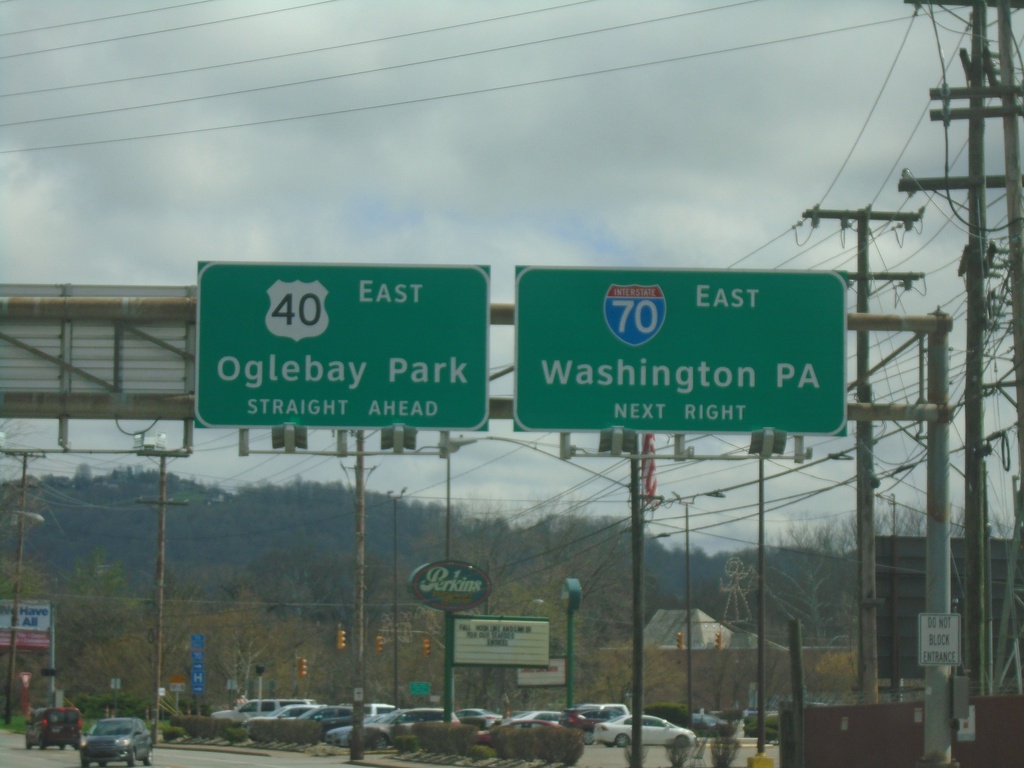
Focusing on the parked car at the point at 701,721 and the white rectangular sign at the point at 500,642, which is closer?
the white rectangular sign at the point at 500,642

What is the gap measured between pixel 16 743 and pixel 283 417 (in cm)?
4455

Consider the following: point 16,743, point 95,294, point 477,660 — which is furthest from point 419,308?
point 16,743

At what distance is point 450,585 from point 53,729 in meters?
18.5

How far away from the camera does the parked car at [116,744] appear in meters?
36.2

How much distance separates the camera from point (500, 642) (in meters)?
41.0

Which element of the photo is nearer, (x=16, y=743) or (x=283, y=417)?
(x=283, y=417)

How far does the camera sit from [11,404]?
15102 mm

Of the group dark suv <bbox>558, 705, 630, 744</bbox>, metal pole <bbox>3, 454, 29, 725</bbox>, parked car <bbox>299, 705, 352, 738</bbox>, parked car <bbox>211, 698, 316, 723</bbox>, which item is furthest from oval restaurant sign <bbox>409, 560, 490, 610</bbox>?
parked car <bbox>211, 698, 316, 723</bbox>

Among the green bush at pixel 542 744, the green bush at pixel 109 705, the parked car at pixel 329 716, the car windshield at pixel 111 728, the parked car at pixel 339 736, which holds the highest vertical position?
the car windshield at pixel 111 728

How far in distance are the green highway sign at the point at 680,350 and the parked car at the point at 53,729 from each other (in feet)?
130

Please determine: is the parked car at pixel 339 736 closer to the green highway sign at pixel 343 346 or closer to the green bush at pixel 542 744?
the green bush at pixel 542 744

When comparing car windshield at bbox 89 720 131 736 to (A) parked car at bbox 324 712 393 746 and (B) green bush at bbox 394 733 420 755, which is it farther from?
(A) parked car at bbox 324 712 393 746

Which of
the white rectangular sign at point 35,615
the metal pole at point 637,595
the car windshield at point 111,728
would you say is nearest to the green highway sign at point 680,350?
the metal pole at point 637,595

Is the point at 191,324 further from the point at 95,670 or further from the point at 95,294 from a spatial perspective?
the point at 95,670
